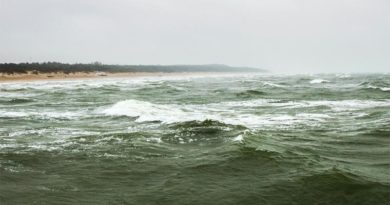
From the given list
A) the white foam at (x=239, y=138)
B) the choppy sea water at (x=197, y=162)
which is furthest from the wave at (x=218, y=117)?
the white foam at (x=239, y=138)

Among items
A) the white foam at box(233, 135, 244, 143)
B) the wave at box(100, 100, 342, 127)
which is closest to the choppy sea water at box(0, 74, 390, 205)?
the white foam at box(233, 135, 244, 143)

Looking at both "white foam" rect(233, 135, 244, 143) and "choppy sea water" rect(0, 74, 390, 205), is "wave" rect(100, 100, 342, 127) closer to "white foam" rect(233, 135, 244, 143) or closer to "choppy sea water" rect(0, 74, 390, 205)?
"choppy sea water" rect(0, 74, 390, 205)

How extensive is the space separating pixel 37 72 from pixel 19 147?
76988 mm

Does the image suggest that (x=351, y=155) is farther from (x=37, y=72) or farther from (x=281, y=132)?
(x=37, y=72)

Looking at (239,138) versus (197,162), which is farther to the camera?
(239,138)

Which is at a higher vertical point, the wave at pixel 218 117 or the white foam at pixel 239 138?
the white foam at pixel 239 138

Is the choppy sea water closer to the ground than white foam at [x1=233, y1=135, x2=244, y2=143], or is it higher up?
closer to the ground

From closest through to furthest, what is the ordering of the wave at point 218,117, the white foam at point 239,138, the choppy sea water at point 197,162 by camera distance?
1. the choppy sea water at point 197,162
2. the white foam at point 239,138
3. the wave at point 218,117

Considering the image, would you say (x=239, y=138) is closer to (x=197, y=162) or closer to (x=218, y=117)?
(x=197, y=162)

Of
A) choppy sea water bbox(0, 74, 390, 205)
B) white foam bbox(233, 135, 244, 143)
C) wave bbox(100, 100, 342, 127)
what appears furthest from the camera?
wave bbox(100, 100, 342, 127)

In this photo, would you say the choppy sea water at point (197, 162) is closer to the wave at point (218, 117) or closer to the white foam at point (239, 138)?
the white foam at point (239, 138)

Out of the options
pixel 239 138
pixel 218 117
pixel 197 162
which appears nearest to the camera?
pixel 197 162

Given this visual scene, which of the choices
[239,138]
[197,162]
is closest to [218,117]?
[239,138]

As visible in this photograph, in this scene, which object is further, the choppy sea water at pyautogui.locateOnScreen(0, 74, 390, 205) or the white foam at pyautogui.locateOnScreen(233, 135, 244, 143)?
the white foam at pyautogui.locateOnScreen(233, 135, 244, 143)
